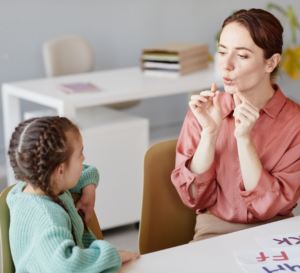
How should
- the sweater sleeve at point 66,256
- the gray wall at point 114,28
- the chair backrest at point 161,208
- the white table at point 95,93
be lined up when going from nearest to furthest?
1. the sweater sleeve at point 66,256
2. the chair backrest at point 161,208
3. the white table at point 95,93
4. the gray wall at point 114,28

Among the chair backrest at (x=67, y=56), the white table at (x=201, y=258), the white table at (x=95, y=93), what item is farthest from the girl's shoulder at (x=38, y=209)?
the chair backrest at (x=67, y=56)

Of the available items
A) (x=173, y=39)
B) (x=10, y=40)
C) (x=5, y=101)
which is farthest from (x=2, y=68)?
(x=173, y=39)

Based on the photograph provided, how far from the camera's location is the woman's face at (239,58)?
51.6 inches

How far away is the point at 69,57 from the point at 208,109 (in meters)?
2.11

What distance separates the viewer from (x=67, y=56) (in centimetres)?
328

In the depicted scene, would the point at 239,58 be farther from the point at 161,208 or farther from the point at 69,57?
the point at 69,57

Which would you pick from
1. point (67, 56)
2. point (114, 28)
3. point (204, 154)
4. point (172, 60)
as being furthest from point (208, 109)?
point (114, 28)

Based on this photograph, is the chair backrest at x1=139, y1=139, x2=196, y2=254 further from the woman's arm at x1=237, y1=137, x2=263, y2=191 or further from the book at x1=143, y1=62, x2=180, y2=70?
the book at x1=143, y1=62, x2=180, y2=70

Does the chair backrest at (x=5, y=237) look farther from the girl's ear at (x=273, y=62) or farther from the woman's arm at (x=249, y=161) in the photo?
the girl's ear at (x=273, y=62)

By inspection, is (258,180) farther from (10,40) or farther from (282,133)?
(10,40)

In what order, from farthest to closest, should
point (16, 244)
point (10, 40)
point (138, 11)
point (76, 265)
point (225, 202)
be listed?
point (138, 11)
point (10, 40)
point (225, 202)
point (16, 244)
point (76, 265)

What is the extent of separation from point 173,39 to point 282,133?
286 centimetres

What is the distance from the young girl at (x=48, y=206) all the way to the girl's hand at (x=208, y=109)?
0.39 meters

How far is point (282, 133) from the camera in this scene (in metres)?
1.37
